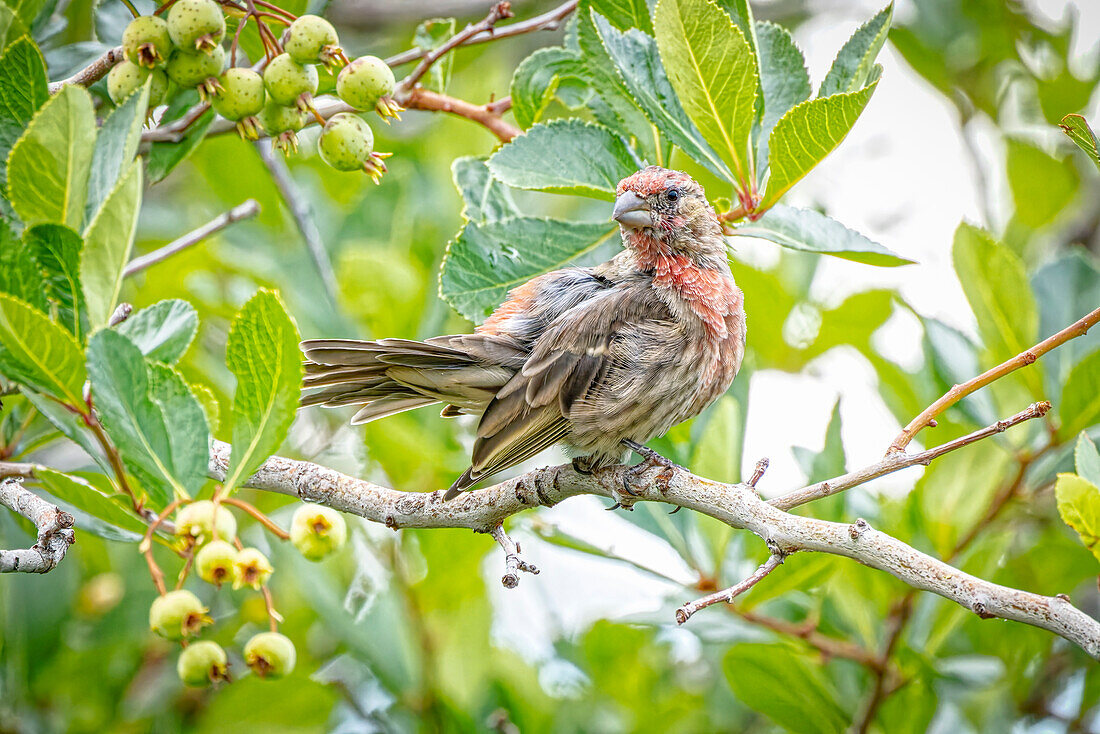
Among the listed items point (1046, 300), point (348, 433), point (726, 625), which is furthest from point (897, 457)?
point (348, 433)

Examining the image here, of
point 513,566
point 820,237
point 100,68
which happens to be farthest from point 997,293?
point 100,68

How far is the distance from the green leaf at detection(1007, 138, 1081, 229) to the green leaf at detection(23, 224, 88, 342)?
4.37 meters

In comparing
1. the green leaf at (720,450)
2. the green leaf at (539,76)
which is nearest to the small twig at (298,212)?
the green leaf at (539,76)

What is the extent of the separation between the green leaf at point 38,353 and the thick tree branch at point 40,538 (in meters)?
0.25

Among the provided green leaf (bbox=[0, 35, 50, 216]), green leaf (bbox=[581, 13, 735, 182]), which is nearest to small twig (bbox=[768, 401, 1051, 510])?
green leaf (bbox=[581, 13, 735, 182])

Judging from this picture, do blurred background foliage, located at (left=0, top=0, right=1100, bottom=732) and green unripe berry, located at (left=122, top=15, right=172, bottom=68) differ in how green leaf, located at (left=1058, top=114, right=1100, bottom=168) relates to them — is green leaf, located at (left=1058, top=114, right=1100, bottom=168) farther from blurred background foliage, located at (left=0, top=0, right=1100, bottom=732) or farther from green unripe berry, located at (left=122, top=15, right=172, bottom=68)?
green unripe berry, located at (left=122, top=15, right=172, bottom=68)

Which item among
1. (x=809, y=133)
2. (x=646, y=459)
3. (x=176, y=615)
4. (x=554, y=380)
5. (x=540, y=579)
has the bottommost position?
(x=540, y=579)

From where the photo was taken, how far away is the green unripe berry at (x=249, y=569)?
1916 millimetres

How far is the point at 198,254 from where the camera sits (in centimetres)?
439

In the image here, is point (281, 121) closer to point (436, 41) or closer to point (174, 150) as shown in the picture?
point (174, 150)

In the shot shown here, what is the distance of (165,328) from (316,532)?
631 millimetres

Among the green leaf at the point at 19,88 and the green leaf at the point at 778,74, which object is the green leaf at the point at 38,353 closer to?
the green leaf at the point at 19,88

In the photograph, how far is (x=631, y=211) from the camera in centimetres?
309

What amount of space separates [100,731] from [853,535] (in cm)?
295
